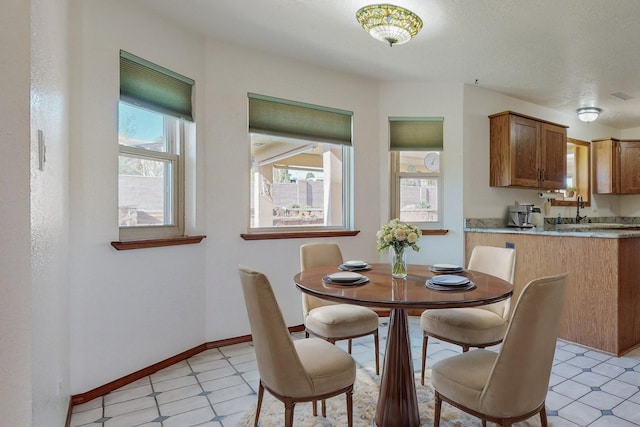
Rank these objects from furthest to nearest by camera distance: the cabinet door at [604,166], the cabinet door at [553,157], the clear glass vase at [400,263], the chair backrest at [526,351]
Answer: the cabinet door at [604,166] < the cabinet door at [553,157] < the clear glass vase at [400,263] < the chair backrest at [526,351]

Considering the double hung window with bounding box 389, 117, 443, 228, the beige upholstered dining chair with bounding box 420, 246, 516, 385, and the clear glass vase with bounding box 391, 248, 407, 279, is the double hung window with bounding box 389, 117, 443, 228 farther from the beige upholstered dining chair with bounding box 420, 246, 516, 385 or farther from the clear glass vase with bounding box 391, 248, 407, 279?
the clear glass vase with bounding box 391, 248, 407, 279

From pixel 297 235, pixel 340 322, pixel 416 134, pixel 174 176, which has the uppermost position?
pixel 416 134

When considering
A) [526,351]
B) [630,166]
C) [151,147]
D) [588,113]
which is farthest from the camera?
[630,166]

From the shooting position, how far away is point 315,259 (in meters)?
2.69

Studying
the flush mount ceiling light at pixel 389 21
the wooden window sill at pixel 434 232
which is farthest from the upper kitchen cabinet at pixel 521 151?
the flush mount ceiling light at pixel 389 21

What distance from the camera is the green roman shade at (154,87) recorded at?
92.8 inches

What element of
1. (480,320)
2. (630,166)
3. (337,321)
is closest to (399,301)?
(337,321)

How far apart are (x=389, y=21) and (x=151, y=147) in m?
1.88

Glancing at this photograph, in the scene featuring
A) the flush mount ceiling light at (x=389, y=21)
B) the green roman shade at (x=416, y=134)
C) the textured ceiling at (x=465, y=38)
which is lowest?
the green roman shade at (x=416, y=134)

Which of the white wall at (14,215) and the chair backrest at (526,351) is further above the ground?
the white wall at (14,215)

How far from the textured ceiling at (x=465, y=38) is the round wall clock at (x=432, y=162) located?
80 centimetres

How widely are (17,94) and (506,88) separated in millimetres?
4345

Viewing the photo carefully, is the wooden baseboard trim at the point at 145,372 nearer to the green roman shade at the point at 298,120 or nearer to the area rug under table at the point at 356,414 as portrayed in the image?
the area rug under table at the point at 356,414

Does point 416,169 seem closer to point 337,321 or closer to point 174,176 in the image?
point 337,321
